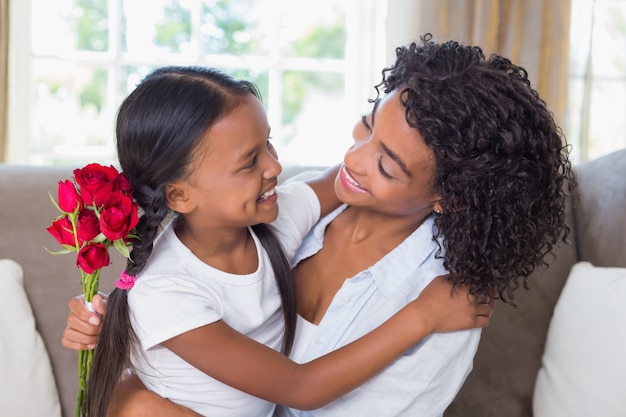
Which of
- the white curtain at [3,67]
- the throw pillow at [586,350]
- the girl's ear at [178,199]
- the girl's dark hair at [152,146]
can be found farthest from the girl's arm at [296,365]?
the white curtain at [3,67]

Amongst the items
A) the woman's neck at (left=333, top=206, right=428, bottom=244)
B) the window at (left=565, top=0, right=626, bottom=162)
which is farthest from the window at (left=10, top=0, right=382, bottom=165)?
the woman's neck at (left=333, top=206, right=428, bottom=244)

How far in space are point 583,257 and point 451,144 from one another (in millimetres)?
924

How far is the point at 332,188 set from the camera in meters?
1.83

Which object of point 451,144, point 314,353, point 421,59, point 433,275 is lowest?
point 314,353

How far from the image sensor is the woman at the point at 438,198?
1.42m

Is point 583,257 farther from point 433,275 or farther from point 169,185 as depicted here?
point 169,185

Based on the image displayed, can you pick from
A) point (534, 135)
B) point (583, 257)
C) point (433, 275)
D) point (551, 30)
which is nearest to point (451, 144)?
point (534, 135)

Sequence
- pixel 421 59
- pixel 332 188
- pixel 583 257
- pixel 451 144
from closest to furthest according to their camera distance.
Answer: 1. pixel 451 144
2. pixel 421 59
3. pixel 332 188
4. pixel 583 257

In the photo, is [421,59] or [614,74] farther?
[614,74]

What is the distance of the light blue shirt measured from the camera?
5.01 ft

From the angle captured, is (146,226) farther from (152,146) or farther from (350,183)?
(350,183)

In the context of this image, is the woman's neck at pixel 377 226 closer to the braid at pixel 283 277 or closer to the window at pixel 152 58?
the braid at pixel 283 277

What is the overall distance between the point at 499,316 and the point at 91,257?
3.96ft

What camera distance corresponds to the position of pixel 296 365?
1465 mm
